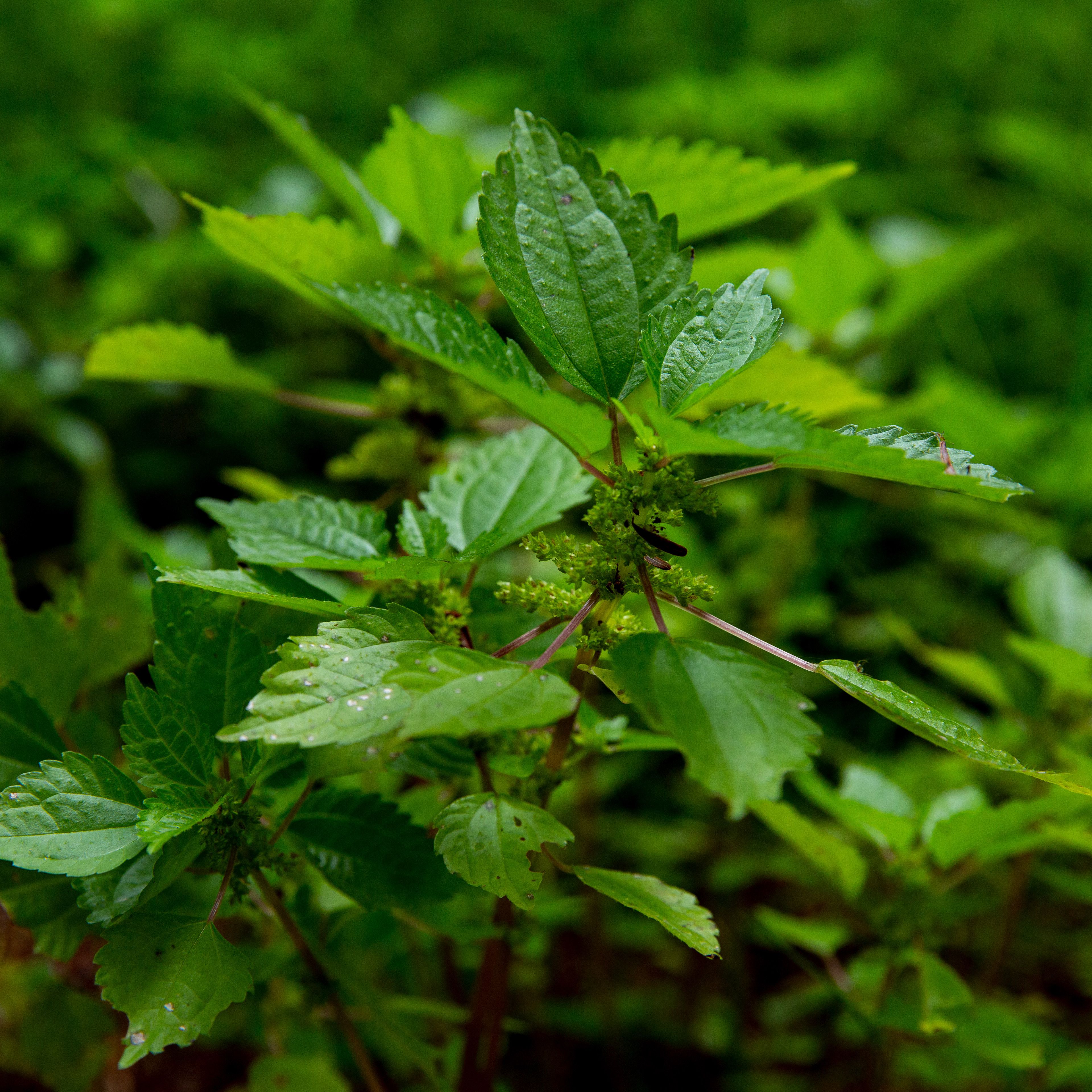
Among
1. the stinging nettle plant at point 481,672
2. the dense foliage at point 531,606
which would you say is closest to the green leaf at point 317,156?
the dense foliage at point 531,606

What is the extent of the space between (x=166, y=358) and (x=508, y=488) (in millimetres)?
441

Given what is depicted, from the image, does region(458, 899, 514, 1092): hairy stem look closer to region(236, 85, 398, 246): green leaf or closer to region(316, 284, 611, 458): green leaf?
region(316, 284, 611, 458): green leaf

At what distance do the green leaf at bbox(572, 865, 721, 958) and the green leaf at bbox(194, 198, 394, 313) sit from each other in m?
0.51

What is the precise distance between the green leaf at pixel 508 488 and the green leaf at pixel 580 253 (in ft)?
0.42

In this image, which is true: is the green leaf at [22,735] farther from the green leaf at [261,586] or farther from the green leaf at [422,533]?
the green leaf at [422,533]

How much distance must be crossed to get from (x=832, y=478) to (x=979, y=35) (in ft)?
6.81

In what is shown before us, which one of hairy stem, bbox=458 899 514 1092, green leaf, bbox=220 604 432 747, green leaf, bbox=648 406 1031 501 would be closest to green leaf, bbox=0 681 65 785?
green leaf, bbox=220 604 432 747

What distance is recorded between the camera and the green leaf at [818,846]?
777 mm

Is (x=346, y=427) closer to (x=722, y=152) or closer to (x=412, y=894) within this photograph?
(x=722, y=152)

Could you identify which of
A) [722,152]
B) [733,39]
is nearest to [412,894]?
[722,152]

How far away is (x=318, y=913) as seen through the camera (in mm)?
754

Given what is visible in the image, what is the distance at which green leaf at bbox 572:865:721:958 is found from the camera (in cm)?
55

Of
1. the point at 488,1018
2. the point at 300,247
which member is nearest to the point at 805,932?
the point at 488,1018

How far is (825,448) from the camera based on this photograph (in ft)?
1.58
